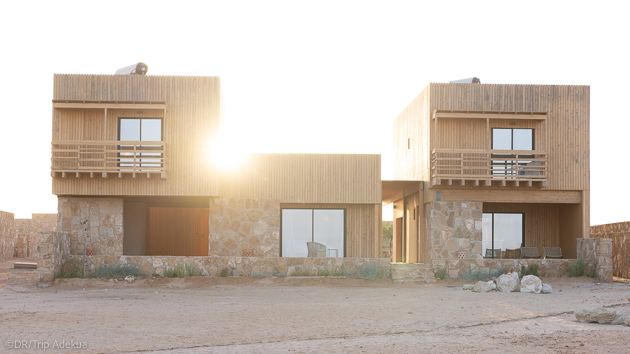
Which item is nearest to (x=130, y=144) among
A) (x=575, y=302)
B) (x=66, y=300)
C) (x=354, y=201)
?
(x=66, y=300)

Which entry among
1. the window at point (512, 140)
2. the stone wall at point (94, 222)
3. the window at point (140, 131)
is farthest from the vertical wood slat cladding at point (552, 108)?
the stone wall at point (94, 222)

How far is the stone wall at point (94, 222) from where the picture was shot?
21.0 metres

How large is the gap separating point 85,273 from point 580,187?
16.9 metres

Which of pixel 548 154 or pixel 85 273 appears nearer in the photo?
pixel 85 273

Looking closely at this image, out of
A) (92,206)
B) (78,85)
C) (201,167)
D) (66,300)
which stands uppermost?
(78,85)

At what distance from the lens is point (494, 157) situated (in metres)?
21.8

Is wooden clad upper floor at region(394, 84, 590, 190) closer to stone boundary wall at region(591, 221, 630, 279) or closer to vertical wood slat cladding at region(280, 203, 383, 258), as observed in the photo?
stone boundary wall at region(591, 221, 630, 279)

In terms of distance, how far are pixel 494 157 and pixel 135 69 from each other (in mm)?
13019

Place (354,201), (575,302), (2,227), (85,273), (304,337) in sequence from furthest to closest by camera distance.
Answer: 1. (2,227)
2. (354,201)
3. (85,273)
4. (575,302)
5. (304,337)

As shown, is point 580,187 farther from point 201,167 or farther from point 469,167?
point 201,167

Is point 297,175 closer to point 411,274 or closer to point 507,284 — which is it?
point 411,274

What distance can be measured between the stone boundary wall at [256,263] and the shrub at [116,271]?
178 millimetres

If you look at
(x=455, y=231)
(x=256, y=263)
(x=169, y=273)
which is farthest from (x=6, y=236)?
(x=455, y=231)

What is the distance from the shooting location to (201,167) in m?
20.9
